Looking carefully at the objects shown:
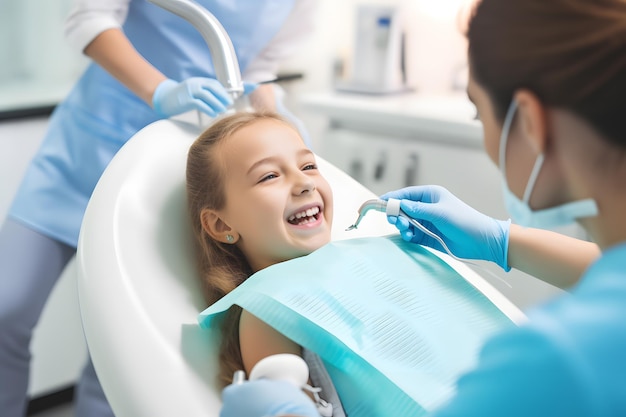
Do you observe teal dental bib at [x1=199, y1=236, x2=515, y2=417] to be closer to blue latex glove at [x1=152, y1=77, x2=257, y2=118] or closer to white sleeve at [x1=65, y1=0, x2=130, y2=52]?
blue latex glove at [x1=152, y1=77, x2=257, y2=118]

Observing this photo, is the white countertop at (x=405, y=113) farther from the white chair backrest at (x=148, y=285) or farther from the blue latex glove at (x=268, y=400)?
the blue latex glove at (x=268, y=400)

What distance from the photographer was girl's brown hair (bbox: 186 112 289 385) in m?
1.21

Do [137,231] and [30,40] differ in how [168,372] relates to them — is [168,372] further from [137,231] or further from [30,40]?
[30,40]

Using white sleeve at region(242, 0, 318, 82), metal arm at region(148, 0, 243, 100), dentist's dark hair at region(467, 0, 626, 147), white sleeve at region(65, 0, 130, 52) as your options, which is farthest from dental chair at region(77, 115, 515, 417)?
dentist's dark hair at region(467, 0, 626, 147)

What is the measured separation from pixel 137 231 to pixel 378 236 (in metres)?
0.42

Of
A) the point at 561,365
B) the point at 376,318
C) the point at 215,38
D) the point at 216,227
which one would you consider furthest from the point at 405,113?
the point at 561,365

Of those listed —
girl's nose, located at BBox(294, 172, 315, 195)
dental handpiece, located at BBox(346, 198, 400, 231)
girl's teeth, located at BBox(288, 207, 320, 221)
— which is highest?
girl's nose, located at BBox(294, 172, 315, 195)

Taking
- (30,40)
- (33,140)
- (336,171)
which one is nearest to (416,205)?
(336,171)

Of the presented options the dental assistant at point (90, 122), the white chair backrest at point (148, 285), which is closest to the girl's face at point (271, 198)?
the white chair backrest at point (148, 285)

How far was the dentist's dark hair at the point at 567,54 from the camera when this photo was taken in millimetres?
667

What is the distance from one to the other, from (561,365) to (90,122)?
3.94 feet

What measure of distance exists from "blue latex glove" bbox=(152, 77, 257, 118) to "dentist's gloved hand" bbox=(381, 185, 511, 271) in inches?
14.3

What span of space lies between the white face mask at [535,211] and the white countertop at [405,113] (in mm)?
1190

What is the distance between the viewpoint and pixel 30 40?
7.32 feet
